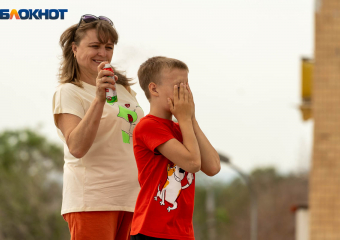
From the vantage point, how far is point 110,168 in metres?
3.29

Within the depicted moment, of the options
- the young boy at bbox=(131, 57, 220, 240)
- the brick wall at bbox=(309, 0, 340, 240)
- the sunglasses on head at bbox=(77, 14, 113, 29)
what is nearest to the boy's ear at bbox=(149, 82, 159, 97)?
the young boy at bbox=(131, 57, 220, 240)

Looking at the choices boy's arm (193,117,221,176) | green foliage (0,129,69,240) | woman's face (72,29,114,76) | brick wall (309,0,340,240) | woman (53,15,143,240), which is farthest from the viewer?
green foliage (0,129,69,240)

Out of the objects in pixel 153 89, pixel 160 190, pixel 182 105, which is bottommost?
pixel 160 190

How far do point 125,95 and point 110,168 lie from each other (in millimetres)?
540

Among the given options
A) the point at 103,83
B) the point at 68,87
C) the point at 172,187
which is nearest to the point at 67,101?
the point at 68,87

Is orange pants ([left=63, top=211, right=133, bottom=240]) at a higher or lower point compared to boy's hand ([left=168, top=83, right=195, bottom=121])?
lower

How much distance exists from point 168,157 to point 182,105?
28 cm

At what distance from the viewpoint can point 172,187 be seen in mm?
2854

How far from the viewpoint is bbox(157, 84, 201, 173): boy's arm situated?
276cm

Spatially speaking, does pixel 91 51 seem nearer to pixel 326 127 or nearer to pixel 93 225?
pixel 93 225

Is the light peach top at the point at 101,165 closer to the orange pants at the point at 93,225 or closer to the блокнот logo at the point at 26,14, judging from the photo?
the orange pants at the point at 93,225

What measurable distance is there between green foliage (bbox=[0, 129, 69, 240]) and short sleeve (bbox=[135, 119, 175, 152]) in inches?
1475

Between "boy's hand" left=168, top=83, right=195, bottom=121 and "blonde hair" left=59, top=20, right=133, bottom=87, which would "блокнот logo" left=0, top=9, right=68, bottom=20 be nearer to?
"blonde hair" left=59, top=20, right=133, bottom=87

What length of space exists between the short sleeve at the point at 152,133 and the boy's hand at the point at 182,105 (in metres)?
0.10
